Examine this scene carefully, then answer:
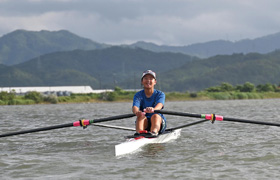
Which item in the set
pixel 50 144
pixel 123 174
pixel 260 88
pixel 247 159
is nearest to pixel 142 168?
pixel 123 174

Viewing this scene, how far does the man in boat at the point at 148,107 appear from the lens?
44.3ft

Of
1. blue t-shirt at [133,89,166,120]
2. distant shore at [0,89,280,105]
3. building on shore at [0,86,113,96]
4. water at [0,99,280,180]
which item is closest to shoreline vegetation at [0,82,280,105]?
distant shore at [0,89,280,105]

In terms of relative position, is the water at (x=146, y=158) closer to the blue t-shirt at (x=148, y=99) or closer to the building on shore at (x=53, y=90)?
the blue t-shirt at (x=148, y=99)

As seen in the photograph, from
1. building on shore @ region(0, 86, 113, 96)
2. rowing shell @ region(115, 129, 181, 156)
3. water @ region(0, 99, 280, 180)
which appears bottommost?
water @ region(0, 99, 280, 180)

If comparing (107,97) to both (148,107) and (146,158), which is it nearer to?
(148,107)

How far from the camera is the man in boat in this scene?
13.5 metres

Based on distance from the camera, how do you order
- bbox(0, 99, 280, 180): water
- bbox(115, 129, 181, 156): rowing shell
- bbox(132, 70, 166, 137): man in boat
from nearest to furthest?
bbox(0, 99, 280, 180): water < bbox(115, 129, 181, 156): rowing shell < bbox(132, 70, 166, 137): man in boat

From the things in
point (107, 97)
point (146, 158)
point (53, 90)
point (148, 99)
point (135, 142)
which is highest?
point (53, 90)

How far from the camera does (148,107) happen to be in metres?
13.4

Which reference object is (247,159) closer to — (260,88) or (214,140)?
(214,140)

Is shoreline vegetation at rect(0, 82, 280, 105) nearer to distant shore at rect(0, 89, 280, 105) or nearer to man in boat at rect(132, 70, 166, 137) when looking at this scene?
distant shore at rect(0, 89, 280, 105)

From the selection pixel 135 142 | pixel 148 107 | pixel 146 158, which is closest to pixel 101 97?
pixel 148 107

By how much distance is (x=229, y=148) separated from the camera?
1360 cm

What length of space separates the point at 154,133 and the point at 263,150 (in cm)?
350
